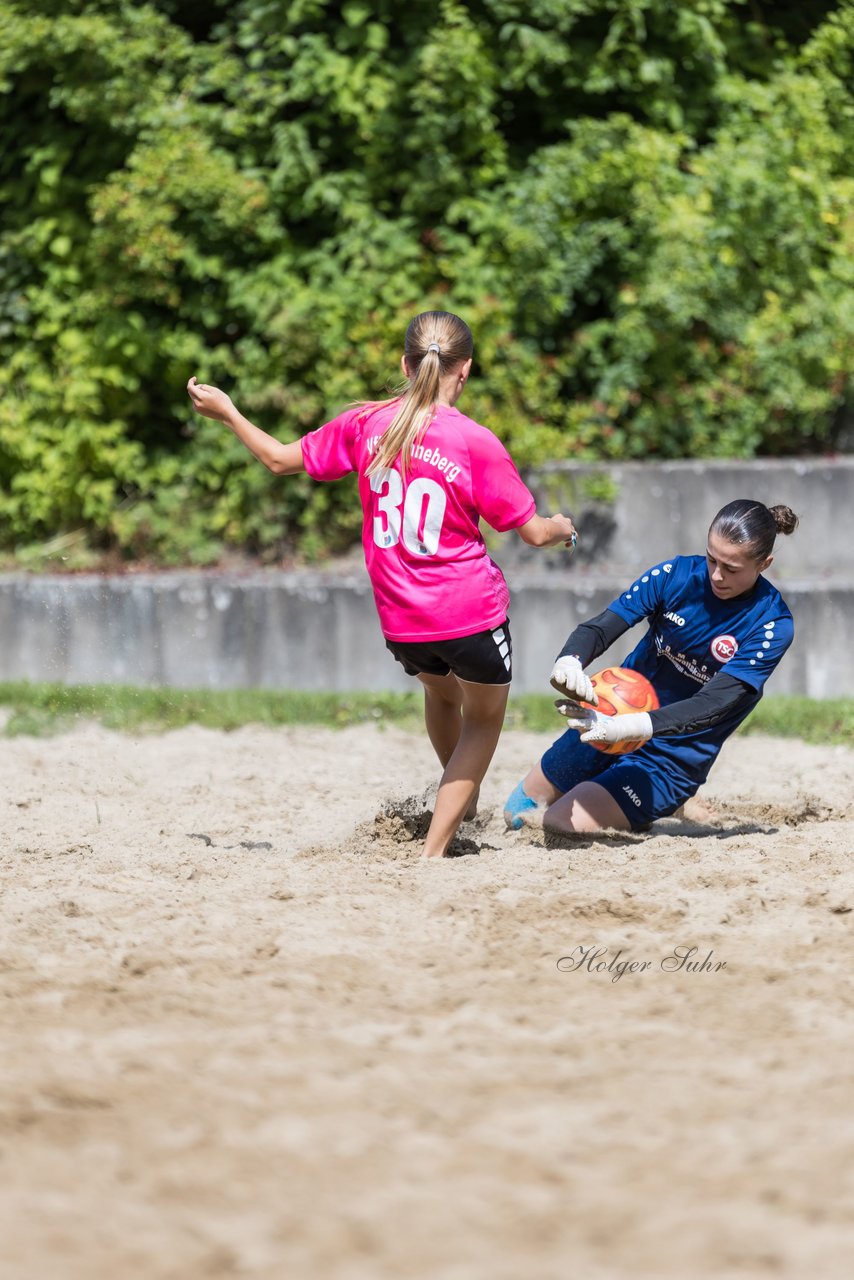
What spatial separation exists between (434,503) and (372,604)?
3438mm

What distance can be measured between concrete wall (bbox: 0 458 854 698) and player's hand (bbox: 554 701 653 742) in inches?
124

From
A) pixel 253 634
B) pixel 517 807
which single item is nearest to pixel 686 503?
pixel 253 634

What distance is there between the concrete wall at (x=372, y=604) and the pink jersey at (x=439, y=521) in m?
3.29

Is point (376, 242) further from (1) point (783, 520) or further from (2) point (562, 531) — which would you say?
(2) point (562, 531)

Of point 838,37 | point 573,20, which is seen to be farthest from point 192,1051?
point 838,37

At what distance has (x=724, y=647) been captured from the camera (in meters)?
4.64

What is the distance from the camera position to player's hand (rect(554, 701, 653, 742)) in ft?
14.0

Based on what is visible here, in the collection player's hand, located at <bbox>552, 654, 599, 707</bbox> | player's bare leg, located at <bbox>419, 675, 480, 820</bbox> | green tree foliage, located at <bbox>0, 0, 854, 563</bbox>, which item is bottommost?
player's bare leg, located at <bbox>419, 675, 480, 820</bbox>

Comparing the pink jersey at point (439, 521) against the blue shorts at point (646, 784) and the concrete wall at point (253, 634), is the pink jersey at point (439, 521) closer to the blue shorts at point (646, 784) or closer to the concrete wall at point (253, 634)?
the blue shorts at point (646, 784)

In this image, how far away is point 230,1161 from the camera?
2432 millimetres

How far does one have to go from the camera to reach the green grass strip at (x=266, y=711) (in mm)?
6766

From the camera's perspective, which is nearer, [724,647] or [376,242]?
[724,647]

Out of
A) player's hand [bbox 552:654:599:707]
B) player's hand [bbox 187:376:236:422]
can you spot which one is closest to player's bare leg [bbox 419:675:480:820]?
player's hand [bbox 552:654:599:707]

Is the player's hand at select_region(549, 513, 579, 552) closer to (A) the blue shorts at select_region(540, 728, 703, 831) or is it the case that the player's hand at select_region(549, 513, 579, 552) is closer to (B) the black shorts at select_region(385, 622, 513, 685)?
(B) the black shorts at select_region(385, 622, 513, 685)
